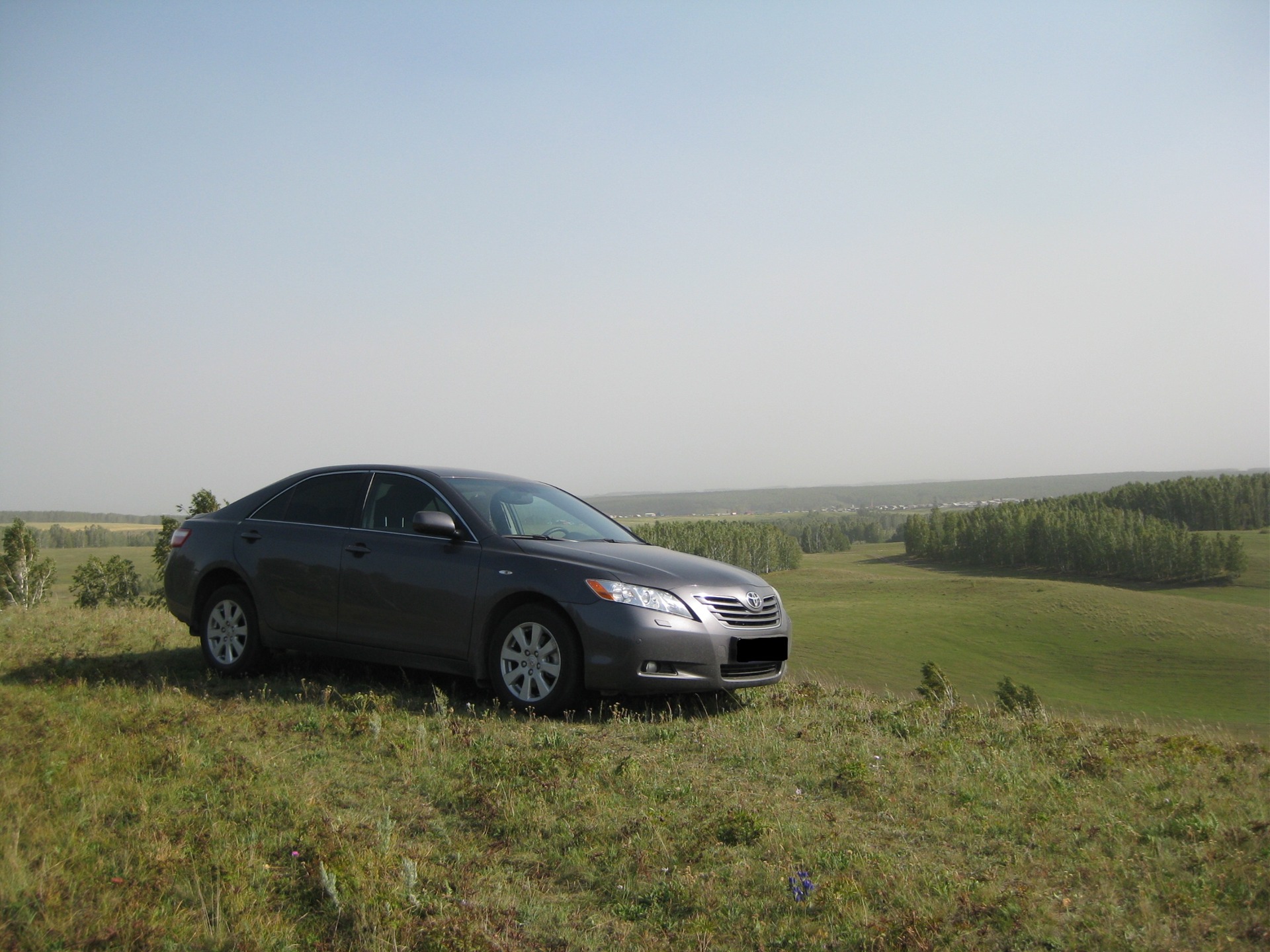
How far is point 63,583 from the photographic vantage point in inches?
5133

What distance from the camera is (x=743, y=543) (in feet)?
439

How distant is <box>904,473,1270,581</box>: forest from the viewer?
122m

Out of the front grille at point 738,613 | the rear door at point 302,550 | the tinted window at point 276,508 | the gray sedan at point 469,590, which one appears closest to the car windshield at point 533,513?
the gray sedan at point 469,590

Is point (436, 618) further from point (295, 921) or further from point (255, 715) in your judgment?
point (295, 921)

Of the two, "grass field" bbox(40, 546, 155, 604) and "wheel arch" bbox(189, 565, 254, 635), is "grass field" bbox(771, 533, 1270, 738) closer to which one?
"wheel arch" bbox(189, 565, 254, 635)

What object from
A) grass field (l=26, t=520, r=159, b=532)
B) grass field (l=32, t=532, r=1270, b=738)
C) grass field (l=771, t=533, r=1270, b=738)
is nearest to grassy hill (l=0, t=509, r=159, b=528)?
grass field (l=26, t=520, r=159, b=532)

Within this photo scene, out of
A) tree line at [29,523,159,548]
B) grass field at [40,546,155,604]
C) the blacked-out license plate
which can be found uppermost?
the blacked-out license plate

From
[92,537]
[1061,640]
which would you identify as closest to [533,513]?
[1061,640]

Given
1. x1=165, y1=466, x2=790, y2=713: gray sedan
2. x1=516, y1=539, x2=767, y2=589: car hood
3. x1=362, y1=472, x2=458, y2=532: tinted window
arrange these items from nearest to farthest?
x1=165, y1=466, x2=790, y2=713: gray sedan → x1=516, y1=539, x2=767, y2=589: car hood → x1=362, y1=472, x2=458, y2=532: tinted window

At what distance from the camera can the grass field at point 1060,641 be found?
58156mm

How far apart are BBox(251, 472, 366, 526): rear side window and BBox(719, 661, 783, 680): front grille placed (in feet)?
11.4

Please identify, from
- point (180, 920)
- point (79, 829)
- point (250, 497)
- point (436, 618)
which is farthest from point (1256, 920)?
point (250, 497)

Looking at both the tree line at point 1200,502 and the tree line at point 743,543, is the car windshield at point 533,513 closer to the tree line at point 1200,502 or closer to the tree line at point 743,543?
the tree line at point 743,543

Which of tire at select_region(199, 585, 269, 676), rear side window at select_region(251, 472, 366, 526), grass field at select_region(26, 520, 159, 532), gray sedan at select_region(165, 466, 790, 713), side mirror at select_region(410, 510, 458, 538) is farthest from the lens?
grass field at select_region(26, 520, 159, 532)
